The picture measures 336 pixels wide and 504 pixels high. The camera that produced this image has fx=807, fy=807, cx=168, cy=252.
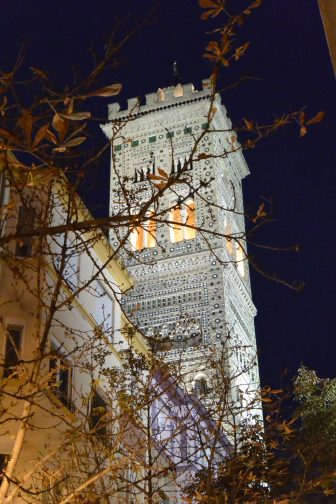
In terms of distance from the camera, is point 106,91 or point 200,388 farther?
point 200,388

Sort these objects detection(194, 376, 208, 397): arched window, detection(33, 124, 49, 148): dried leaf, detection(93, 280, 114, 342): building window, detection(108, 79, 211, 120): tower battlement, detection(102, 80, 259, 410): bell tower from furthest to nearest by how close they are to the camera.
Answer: detection(108, 79, 211, 120): tower battlement, detection(102, 80, 259, 410): bell tower, detection(194, 376, 208, 397): arched window, detection(93, 280, 114, 342): building window, detection(33, 124, 49, 148): dried leaf

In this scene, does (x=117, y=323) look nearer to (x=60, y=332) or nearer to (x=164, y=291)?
(x=60, y=332)

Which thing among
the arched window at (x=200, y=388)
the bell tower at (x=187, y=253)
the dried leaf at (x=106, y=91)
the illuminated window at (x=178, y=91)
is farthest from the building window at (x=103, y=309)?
the illuminated window at (x=178, y=91)

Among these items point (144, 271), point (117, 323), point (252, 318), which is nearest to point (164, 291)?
point (144, 271)

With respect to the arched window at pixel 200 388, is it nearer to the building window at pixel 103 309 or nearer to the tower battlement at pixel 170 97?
the building window at pixel 103 309

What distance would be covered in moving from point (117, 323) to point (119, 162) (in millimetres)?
31403

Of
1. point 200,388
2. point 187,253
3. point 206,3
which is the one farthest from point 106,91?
point 187,253

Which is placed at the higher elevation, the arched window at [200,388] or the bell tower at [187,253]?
the bell tower at [187,253]

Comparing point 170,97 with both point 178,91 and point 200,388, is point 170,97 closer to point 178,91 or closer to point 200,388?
point 178,91

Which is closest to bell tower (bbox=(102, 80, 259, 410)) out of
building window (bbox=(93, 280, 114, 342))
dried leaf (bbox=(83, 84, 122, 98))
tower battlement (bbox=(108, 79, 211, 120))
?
tower battlement (bbox=(108, 79, 211, 120))

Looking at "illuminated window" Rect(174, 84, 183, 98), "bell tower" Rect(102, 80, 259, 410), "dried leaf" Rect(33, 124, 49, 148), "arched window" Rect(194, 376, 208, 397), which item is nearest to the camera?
"dried leaf" Rect(33, 124, 49, 148)

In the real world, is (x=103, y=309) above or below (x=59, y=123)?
above

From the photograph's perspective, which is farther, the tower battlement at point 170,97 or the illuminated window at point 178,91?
the illuminated window at point 178,91

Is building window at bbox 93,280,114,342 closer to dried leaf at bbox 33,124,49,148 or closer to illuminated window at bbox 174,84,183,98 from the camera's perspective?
dried leaf at bbox 33,124,49,148
